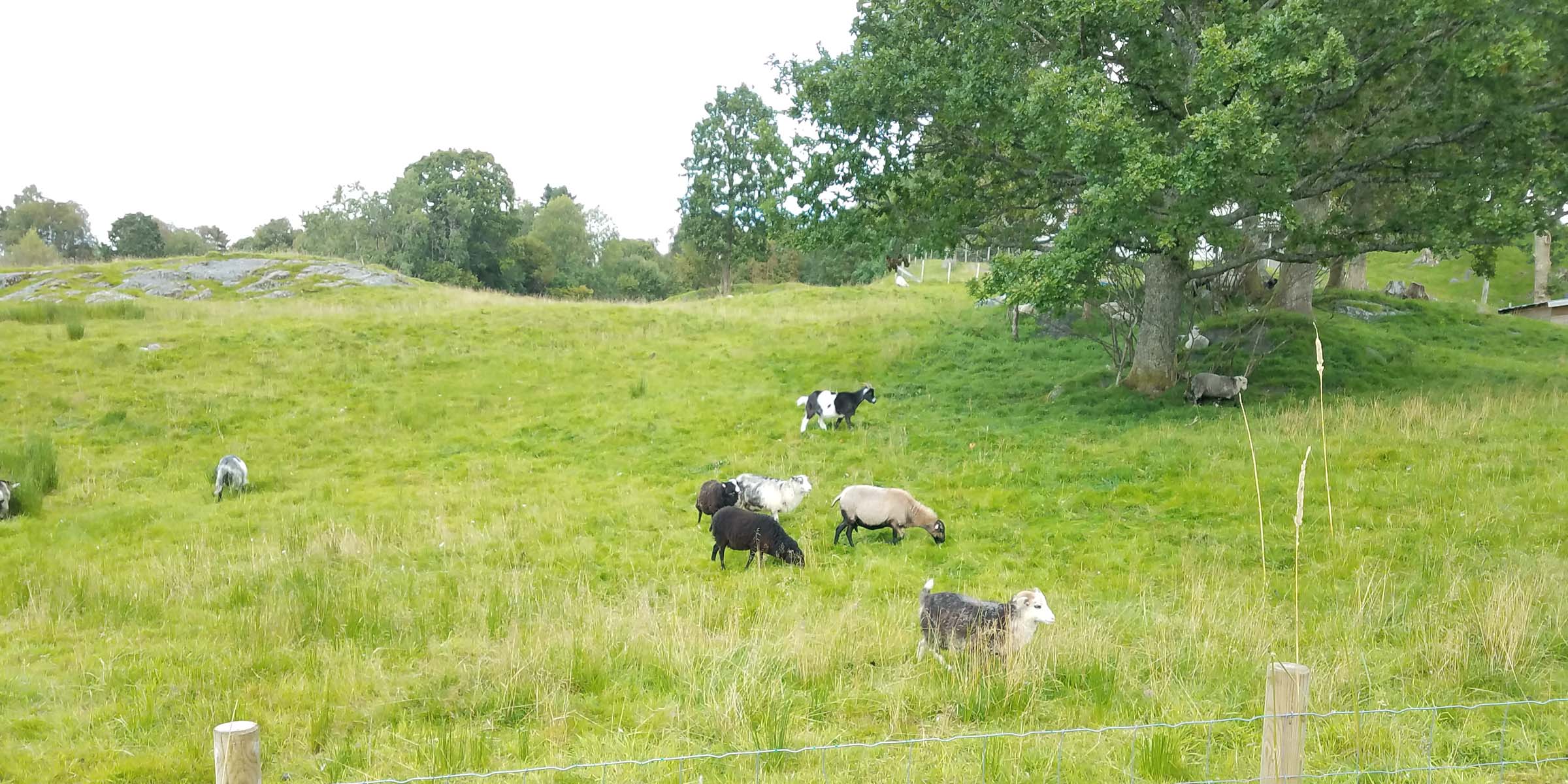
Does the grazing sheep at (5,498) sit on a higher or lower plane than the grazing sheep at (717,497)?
lower

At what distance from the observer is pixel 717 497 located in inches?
516

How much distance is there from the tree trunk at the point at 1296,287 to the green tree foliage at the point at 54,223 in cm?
12192

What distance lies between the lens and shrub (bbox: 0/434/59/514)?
15.2m

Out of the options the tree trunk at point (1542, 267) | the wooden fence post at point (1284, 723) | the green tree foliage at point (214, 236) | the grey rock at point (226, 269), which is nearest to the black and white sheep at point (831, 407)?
the wooden fence post at point (1284, 723)

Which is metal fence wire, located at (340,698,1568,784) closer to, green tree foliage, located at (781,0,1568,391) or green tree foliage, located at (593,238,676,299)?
green tree foliage, located at (781,0,1568,391)

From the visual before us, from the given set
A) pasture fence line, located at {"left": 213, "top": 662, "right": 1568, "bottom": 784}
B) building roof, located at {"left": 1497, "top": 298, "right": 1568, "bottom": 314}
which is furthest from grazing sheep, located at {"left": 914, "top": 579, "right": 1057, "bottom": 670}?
building roof, located at {"left": 1497, "top": 298, "right": 1568, "bottom": 314}

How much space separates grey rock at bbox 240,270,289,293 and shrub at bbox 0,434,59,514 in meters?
30.3

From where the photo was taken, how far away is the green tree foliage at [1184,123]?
568 inches

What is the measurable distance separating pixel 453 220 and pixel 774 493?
6751cm

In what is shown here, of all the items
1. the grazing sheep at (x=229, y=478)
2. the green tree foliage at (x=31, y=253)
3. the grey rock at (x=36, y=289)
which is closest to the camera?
the grazing sheep at (x=229, y=478)

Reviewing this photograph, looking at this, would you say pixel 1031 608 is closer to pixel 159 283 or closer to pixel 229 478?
pixel 229 478

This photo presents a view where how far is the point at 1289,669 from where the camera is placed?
3.94 meters

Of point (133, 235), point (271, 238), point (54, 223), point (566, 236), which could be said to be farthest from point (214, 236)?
point (566, 236)

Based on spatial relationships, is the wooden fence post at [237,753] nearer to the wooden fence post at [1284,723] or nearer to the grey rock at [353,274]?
the wooden fence post at [1284,723]
